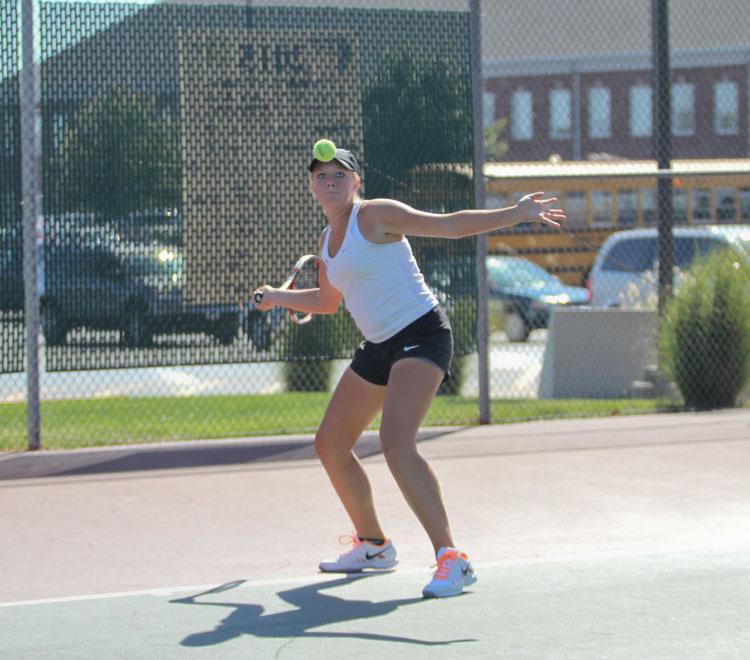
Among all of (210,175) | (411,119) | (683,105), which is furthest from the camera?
(683,105)

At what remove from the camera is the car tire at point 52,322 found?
933 cm

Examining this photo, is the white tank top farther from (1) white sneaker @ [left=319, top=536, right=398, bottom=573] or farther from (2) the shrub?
(2) the shrub

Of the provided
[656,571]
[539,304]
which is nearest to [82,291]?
[656,571]

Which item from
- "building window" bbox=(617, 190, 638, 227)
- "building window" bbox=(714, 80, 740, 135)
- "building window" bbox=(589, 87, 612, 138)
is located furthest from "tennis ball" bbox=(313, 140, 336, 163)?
"building window" bbox=(589, 87, 612, 138)

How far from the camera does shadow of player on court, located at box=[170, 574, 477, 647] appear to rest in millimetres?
5137

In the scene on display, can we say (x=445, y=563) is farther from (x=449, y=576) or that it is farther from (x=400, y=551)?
(x=400, y=551)

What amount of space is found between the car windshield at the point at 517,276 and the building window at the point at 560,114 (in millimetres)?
15752

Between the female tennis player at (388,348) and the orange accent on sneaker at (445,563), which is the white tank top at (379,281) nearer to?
the female tennis player at (388,348)

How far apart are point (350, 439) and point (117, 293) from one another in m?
3.68

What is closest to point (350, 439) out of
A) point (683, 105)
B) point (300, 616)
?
point (300, 616)

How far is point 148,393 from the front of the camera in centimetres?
1263

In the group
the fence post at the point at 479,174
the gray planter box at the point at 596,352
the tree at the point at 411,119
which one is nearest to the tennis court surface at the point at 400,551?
the fence post at the point at 479,174

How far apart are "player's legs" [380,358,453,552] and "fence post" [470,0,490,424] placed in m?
4.46

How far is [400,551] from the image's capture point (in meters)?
6.73
